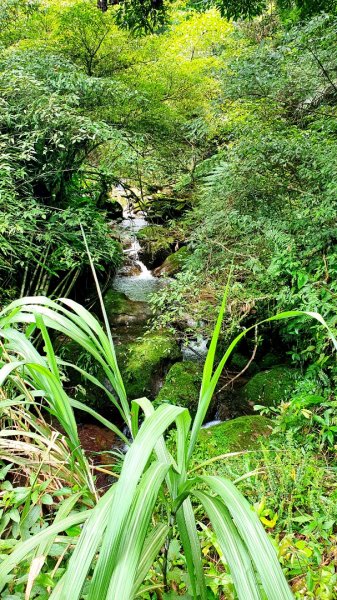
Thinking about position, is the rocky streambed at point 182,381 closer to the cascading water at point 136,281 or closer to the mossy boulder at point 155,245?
the cascading water at point 136,281

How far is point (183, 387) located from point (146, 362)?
2.39 ft

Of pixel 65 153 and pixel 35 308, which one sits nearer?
pixel 35 308

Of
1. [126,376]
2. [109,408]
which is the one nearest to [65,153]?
[126,376]

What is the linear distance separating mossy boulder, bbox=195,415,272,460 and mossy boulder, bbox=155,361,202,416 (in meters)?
0.82

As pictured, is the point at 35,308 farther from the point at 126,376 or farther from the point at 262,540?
the point at 126,376

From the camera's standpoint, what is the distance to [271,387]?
3684 mm

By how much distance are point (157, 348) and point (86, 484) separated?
3.50 meters

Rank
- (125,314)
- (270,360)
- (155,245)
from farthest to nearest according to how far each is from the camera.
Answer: (155,245) < (125,314) < (270,360)

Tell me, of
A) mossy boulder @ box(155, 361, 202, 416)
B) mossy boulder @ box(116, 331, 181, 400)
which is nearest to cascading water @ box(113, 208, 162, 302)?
mossy boulder @ box(116, 331, 181, 400)

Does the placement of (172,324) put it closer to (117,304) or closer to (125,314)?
(125,314)

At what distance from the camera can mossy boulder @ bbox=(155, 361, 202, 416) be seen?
3818 millimetres

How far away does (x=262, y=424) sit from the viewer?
9.80ft

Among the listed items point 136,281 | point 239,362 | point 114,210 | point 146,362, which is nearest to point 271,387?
point 239,362

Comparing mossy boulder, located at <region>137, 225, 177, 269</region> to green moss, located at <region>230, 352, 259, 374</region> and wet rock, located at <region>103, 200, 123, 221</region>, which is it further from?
green moss, located at <region>230, 352, 259, 374</region>
